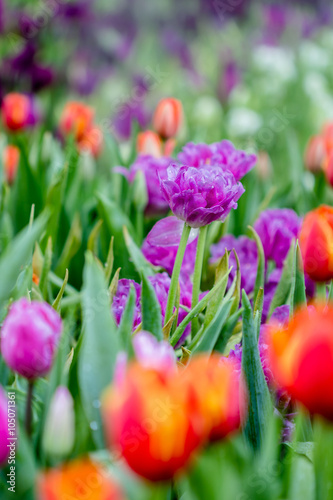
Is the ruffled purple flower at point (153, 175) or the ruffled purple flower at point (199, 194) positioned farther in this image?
the ruffled purple flower at point (153, 175)

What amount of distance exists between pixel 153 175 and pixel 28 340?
50cm

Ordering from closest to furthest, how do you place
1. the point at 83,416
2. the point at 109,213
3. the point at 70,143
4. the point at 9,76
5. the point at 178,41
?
the point at 83,416, the point at 109,213, the point at 70,143, the point at 9,76, the point at 178,41

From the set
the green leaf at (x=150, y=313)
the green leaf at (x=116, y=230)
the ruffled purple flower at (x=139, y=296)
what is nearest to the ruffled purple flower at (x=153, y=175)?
the green leaf at (x=116, y=230)

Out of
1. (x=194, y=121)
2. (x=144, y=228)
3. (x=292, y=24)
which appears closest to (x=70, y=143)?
(x=144, y=228)

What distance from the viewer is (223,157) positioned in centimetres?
76

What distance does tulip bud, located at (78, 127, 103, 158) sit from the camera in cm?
129

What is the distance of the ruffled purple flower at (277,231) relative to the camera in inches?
31.8

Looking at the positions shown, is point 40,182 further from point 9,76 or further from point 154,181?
point 9,76

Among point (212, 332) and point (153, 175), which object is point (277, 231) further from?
point (212, 332)

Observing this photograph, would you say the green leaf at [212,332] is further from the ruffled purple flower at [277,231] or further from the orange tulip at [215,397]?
the ruffled purple flower at [277,231]

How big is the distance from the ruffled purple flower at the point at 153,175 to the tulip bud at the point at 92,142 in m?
0.37

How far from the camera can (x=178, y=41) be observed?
3936 mm

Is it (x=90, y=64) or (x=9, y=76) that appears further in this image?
(x=90, y=64)

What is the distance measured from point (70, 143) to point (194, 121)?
1.40 metres
